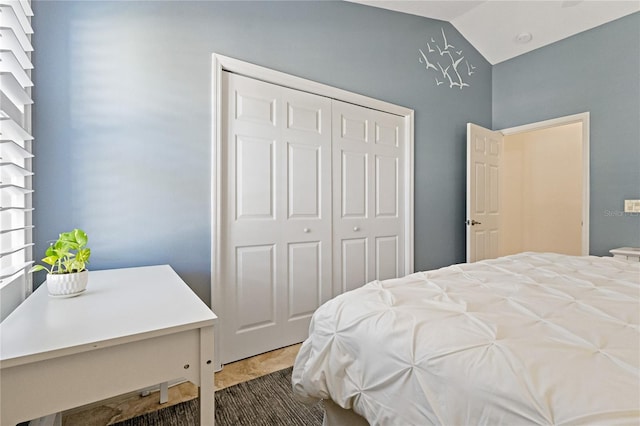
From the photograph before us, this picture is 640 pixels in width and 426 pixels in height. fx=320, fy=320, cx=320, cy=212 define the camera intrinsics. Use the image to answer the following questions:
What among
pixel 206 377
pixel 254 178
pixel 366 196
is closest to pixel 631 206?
pixel 366 196

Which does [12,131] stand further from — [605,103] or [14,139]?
[605,103]

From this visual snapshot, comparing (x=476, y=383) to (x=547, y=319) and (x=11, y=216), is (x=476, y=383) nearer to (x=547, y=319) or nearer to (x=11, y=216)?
(x=547, y=319)

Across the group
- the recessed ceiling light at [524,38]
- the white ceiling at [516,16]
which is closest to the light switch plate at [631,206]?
the white ceiling at [516,16]

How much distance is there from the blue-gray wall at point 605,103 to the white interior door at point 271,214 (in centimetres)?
263

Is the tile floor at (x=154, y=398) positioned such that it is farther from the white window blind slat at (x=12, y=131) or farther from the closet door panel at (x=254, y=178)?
the white window blind slat at (x=12, y=131)

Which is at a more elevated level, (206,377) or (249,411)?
(206,377)

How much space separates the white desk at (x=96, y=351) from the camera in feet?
2.43

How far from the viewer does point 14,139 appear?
130cm

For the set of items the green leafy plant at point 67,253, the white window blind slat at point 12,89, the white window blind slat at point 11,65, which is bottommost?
the green leafy plant at point 67,253

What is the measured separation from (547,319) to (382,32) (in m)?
2.81

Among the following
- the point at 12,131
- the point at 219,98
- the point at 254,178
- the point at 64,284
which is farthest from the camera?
the point at 254,178

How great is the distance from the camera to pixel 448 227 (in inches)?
138

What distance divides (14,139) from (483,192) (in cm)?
382

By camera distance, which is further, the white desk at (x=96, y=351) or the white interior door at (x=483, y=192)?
the white interior door at (x=483, y=192)
